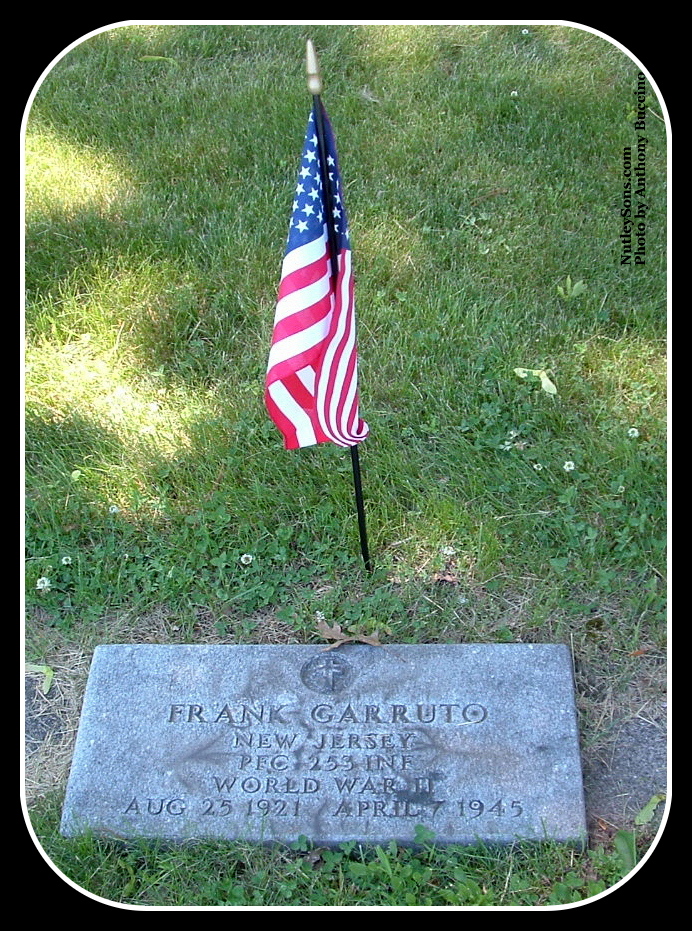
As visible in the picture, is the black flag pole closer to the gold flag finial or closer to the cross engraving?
the gold flag finial

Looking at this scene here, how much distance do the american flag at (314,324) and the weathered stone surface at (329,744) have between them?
2.93 ft

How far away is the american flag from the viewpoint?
248 centimetres

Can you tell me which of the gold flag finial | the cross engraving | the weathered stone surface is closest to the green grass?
the weathered stone surface

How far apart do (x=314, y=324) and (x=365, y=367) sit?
1593 mm

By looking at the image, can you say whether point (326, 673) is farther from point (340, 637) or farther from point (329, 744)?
point (329, 744)

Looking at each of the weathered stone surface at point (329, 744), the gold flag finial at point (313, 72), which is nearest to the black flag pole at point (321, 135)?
the gold flag finial at point (313, 72)

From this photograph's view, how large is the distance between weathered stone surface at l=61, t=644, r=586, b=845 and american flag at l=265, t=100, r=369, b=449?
894 millimetres

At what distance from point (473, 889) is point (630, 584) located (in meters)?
1.37

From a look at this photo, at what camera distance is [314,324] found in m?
2.59

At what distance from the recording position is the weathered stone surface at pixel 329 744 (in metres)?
2.72

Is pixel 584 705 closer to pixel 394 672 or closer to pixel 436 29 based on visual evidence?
pixel 394 672

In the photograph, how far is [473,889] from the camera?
259 cm

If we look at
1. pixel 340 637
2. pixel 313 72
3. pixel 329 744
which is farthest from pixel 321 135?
pixel 329 744

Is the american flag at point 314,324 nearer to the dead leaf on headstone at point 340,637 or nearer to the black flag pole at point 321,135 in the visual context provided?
the black flag pole at point 321,135
